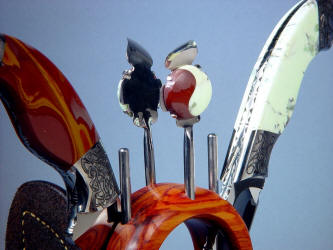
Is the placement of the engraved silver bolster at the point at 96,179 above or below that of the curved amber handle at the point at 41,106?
below

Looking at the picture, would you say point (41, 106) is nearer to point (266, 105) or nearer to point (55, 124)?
point (55, 124)

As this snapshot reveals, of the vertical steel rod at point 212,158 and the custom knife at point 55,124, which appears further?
the vertical steel rod at point 212,158

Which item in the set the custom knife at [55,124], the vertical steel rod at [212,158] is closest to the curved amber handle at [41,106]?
the custom knife at [55,124]

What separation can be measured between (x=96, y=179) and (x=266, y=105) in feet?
0.59

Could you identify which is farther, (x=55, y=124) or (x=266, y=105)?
(x=266, y=105)

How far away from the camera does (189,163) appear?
36 cm

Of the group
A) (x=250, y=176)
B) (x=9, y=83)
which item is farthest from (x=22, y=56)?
(x=250, y=176)

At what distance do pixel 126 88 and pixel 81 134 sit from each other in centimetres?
5

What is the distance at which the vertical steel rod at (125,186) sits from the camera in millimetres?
341

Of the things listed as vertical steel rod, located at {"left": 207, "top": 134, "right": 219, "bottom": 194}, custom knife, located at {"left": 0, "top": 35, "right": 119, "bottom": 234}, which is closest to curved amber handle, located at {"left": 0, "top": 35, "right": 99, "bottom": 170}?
custom knife, located at {"left": 0, "top": 35, "right": 119, "bottom": 234}

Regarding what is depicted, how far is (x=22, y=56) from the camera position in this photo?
0.30m

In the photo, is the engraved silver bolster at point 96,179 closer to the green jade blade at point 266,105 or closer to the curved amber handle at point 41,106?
the curved amber handle at point 41,106

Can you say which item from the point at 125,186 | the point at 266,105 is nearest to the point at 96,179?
the point at 125,186

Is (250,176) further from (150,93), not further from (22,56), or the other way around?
(22,56)
